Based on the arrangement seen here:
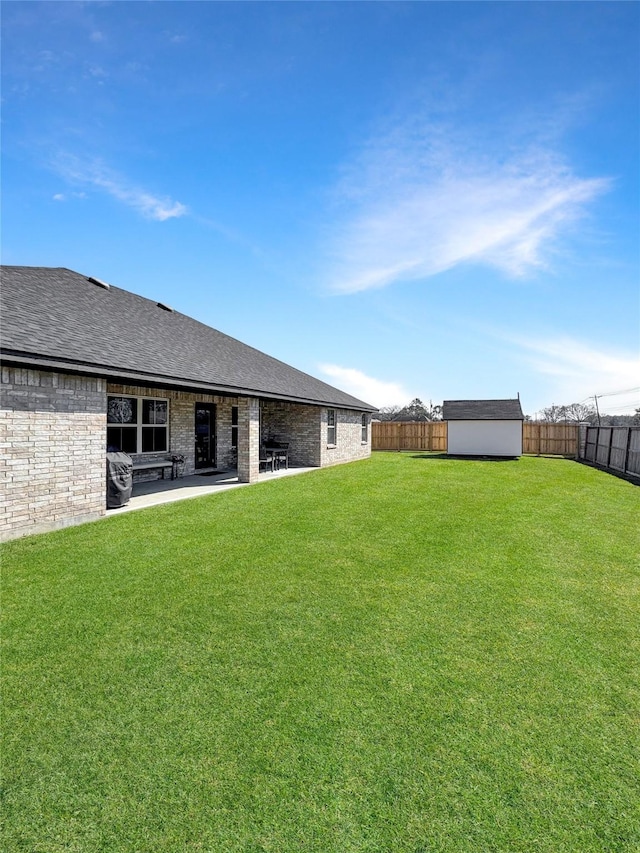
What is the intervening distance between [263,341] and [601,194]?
14.7m

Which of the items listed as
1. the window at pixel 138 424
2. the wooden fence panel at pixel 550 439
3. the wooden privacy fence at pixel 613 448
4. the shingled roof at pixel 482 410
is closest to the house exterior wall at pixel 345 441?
the shingled roof at pixel 482 410

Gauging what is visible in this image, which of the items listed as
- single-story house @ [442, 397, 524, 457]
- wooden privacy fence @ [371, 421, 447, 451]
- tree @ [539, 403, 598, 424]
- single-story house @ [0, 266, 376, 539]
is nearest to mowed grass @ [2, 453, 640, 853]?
single-story house @ [0, 266, 376, 539]

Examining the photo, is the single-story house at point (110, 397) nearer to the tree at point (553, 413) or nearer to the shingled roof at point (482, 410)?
the shingled roof at point (482, 410)

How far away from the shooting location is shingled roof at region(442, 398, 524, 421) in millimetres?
22859

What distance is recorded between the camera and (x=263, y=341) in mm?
20719

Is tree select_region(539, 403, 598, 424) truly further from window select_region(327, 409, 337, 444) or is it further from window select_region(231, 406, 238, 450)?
window select_region(231, 406, 238, 450)

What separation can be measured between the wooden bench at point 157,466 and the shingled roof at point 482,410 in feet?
55.4

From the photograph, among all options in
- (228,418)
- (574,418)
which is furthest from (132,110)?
(574,418)

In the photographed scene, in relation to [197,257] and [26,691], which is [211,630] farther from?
[197,257]

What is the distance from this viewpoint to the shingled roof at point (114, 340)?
6863mm

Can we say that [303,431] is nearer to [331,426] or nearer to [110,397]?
[331,426]

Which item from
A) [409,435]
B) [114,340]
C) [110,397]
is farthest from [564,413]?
[114,340]

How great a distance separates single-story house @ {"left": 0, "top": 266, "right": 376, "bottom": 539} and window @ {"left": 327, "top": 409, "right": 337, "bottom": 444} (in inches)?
1.8

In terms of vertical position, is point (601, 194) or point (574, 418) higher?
point (601, 194)
